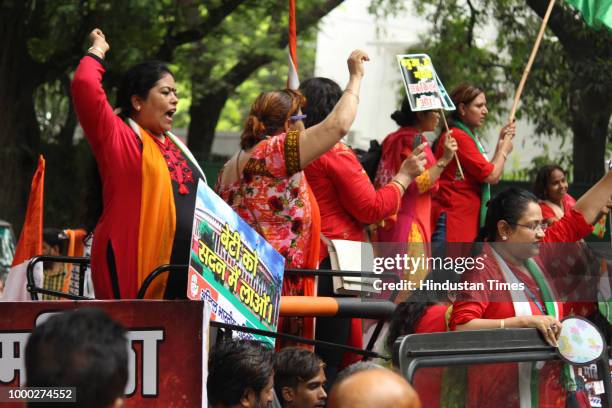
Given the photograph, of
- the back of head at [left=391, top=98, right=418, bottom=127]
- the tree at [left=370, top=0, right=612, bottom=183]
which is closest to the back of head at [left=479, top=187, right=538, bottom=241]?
the back of head at [left=391, top=98, right=418, bottom=127]

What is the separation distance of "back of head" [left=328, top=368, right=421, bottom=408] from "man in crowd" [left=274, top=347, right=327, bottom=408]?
2448 millimetres

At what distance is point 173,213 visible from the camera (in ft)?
16.9

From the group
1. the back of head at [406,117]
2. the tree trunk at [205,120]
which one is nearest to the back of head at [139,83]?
the back of head at [406,117]

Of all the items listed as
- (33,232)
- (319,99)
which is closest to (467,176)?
(319,99)

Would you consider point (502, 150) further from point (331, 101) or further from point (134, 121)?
point (134, 121)

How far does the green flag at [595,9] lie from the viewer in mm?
8961

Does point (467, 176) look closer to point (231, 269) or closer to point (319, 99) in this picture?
point (319, 99)

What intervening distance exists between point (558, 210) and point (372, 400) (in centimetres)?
613

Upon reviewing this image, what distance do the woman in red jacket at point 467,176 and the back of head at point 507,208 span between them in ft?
7.93

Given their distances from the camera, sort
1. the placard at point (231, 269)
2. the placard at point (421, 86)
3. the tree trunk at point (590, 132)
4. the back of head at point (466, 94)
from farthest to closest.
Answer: the tree trunk at point (590, 132) → the back of head at point (466, 94) → the placard at point (421, 86) → the placard at point (231, 269)

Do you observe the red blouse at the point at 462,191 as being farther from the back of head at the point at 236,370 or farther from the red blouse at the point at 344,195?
the back of head at the point at 236,370

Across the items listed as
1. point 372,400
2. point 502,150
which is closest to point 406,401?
point 372,400

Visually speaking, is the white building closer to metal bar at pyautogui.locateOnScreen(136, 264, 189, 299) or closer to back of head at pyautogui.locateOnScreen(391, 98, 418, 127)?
back of head at pyautogui.locateOnScreen(391, 98, 418, 127)

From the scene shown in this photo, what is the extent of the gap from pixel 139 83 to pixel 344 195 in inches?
54.9
